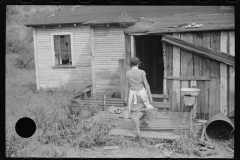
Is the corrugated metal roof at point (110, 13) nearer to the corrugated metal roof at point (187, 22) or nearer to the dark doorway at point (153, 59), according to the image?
the dark doorway at point (153, 59)

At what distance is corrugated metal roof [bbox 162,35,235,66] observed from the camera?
679cm

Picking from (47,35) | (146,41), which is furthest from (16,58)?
(146,41)

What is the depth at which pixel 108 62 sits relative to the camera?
1166 cm

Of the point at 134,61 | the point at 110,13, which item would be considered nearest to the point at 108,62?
the point at 110,13

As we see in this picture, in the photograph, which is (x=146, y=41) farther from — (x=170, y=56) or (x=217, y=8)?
(x=170, y=56)

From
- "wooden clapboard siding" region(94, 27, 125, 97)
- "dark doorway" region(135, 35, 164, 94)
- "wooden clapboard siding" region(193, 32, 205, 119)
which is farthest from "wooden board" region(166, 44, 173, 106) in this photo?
"dark doorway" region(135, 35, 164, 94)

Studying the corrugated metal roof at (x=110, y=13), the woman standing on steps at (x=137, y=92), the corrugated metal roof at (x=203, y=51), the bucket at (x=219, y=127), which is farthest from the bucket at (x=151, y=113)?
the corrugated metal roof at (x=110, y=13)

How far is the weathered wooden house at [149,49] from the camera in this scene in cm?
723

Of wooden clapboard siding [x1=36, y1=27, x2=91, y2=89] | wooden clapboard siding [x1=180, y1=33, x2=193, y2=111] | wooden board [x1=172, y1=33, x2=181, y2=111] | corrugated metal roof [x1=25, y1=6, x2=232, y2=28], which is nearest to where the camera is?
wooden clapboard siding [x1=180, y1=33, x2=193, y2=111]

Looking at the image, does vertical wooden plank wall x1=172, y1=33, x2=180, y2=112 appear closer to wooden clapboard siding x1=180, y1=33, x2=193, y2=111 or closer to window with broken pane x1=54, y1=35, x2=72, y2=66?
wooden clapboard siding x1=180, y1=33, x2=193, y2=111

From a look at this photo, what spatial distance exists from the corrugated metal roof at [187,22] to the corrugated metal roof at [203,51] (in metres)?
0.41

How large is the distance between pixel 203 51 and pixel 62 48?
27.6ft

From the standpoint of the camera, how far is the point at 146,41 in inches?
512
